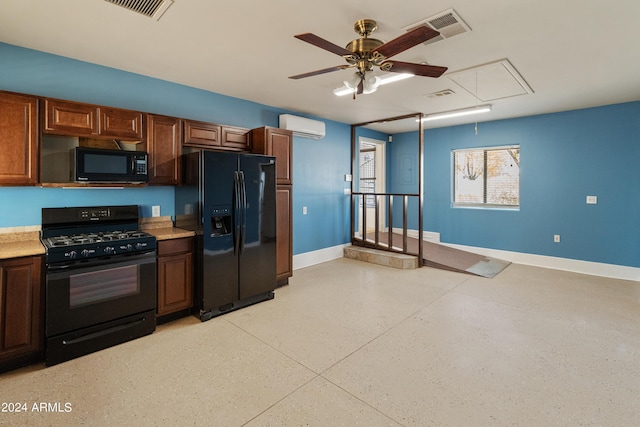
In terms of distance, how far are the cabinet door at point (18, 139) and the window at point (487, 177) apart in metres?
6.60

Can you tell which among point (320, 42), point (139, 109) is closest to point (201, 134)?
point (139, 109)

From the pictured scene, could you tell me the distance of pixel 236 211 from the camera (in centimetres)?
343

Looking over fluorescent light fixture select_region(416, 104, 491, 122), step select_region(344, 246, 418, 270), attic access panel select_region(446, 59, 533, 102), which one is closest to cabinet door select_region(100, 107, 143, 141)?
attic access panel select_region(446, 59, 533, 102)

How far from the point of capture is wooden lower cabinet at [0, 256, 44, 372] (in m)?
2.26

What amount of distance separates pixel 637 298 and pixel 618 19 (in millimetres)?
3489

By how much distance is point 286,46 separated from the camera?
109 inches

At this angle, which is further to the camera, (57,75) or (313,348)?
(57,75)

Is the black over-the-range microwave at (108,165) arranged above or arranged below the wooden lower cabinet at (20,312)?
above

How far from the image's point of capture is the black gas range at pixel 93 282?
2.43m

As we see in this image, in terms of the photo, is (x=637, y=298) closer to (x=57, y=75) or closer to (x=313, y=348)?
(x=313, y=348)

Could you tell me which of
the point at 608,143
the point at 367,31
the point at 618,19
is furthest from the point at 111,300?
the point at 608,143

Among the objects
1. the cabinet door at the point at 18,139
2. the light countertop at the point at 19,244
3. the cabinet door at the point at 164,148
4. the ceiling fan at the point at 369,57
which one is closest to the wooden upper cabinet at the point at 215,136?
the cabinet door at the point at 164,148

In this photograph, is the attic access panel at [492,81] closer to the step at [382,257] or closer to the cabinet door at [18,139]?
the step at [382,257]

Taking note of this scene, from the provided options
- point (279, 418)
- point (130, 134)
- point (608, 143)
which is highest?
point (608, 143)
